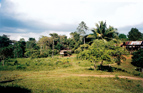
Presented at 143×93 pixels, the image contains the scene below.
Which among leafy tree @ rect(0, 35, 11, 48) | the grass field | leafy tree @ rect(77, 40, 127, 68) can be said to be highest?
leafy tree @ rect(0, 35, 11, 48)

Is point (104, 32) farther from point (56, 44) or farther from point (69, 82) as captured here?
point (56, 44)

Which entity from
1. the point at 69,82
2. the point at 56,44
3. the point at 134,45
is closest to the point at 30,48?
the point at 56,44

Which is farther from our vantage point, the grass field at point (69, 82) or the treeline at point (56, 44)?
the treeline at point (56, 44)

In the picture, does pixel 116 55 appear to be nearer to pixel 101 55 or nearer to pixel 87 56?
pixel 101 55

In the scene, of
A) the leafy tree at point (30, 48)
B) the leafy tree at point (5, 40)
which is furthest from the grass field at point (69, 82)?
the leafy tree at point (5, 40)

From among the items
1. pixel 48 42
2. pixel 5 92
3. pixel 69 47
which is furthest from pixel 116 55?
pixel 48 42

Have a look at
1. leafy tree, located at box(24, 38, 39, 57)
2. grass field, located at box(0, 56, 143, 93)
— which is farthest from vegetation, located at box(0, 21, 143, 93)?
leafy tree, located at box(24, 38, 39, 57)

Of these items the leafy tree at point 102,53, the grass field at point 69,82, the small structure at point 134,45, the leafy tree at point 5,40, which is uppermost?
the leafy tree at point 5,40

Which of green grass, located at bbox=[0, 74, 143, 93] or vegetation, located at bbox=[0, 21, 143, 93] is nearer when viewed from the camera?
green grass, located at bbox=[0, 74, 143, 93]

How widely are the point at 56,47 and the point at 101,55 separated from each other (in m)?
38.7

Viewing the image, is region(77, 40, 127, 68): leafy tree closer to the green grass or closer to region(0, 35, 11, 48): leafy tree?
the green grass

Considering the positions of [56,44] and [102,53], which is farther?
[56,44]

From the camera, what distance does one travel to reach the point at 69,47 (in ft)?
170

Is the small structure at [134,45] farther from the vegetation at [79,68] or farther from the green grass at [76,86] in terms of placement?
the green grass at [76,86]
